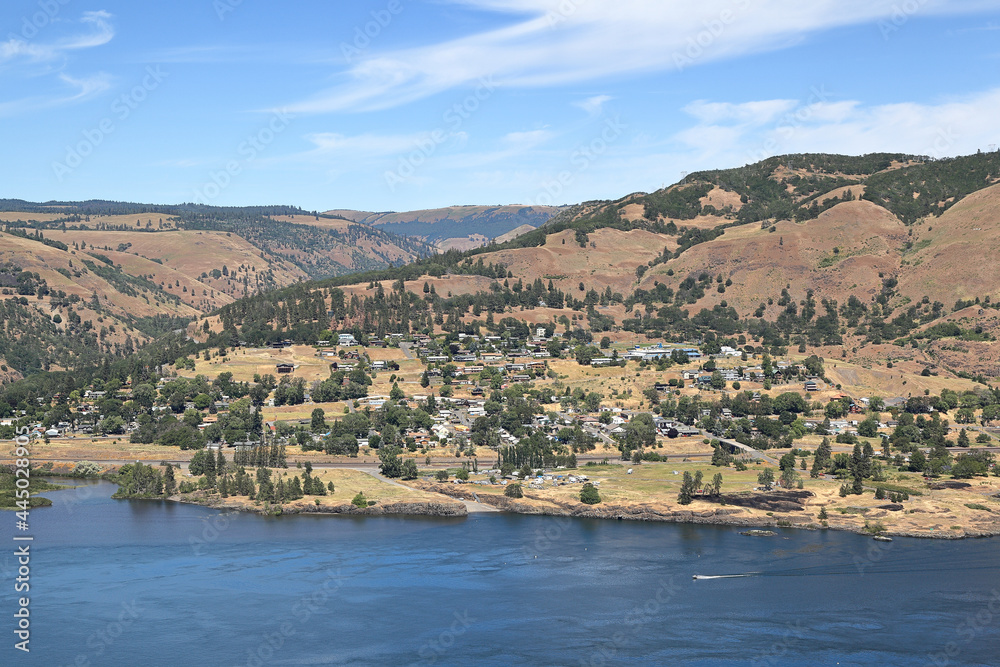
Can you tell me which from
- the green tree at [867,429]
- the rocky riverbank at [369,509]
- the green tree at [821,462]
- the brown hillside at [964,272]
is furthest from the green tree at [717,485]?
the brown hillside at [964,272]

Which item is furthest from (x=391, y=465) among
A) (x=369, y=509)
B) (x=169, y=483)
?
(x=169, y=483)

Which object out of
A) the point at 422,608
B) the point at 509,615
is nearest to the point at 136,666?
the point at 422,608

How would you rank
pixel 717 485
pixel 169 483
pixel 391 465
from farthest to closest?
1. pixel 391 465
2. pixel 169 483
3. pixel 717 485

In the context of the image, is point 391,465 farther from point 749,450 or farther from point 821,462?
point 821,462

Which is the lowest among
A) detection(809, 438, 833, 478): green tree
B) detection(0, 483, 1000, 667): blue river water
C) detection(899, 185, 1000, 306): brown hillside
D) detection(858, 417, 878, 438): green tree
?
detection(0, 483, 1000, 667): blue river water

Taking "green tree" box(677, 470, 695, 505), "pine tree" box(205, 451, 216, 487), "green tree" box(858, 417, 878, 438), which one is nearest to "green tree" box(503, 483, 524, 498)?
"green tree" box(677, 470, 695, 505)

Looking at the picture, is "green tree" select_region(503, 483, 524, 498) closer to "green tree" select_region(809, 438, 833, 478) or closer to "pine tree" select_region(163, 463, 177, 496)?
"green tree" select_region(809, 438, 833, 478)

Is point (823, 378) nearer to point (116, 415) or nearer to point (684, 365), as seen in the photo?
point (684, 365)

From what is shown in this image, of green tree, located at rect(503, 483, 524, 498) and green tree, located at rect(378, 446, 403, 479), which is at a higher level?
green tree, located at rect(378, 446, 403, 479)
